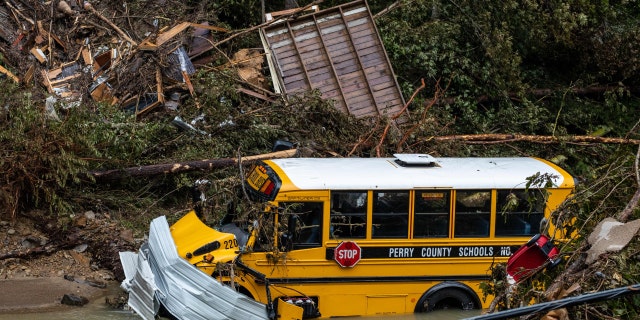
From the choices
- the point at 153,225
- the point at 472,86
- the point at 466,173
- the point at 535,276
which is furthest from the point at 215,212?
the point at 472,86

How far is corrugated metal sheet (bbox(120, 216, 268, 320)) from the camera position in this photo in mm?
9414

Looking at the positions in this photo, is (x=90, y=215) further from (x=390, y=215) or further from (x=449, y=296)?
(x=449, y=296)

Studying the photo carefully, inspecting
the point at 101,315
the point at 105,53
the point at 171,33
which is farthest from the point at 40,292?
the point at 171,33

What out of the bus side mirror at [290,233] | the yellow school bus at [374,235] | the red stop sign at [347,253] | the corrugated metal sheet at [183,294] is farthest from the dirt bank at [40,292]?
the red stop sign at [347,253]

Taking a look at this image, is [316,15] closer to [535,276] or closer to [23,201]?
[23,201]

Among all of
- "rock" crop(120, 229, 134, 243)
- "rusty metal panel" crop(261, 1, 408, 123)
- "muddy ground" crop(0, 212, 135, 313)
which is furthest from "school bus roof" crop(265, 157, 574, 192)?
"rusty metal panel" crop(261, 1, 408, 123)

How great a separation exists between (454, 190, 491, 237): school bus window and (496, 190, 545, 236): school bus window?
0.50 ft

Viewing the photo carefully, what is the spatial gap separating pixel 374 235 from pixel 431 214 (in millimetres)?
746

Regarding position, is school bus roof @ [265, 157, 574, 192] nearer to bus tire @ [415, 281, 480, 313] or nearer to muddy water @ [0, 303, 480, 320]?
bus tire @ [415, 281, 480, 313]

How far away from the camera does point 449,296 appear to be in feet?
34.2

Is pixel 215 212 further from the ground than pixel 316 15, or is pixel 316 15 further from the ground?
pixel 316 15

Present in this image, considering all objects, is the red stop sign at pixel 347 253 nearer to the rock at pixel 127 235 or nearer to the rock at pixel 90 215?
the rock at pixel 127 235

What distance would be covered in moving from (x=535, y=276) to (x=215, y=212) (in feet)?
16.8

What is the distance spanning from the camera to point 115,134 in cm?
1324
